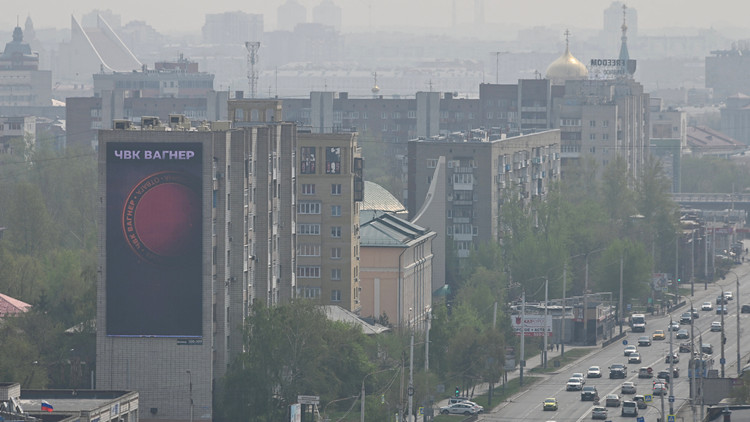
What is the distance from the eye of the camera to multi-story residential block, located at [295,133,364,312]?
114 meters

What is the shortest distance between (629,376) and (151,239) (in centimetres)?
3200

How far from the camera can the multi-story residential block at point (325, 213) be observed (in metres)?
114

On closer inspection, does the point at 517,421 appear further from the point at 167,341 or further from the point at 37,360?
the point at 37,360

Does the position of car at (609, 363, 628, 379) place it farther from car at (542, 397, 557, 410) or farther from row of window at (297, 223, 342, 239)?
row of window at (297, 223, 342, 239)

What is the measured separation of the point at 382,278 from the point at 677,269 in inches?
1685

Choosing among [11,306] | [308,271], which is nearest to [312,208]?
[308,271]

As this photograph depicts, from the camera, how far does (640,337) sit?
122m

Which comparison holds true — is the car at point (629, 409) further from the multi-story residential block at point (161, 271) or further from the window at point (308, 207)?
the window at point (308, 207)

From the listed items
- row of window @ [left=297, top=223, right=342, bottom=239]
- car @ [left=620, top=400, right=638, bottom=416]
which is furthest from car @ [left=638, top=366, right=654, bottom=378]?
row of window @ [left=297, top=223, right=342, bottom=239]

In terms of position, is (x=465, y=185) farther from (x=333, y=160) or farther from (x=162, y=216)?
(x=162, y=216)

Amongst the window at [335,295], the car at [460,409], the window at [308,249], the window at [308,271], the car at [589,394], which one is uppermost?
the window at [308,249]

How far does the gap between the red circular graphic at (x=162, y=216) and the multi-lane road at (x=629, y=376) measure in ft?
55.3

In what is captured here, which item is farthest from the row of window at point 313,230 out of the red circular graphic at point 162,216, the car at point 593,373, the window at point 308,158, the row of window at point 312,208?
the red circular graphic at point 162,216

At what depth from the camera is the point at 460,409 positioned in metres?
91.2
